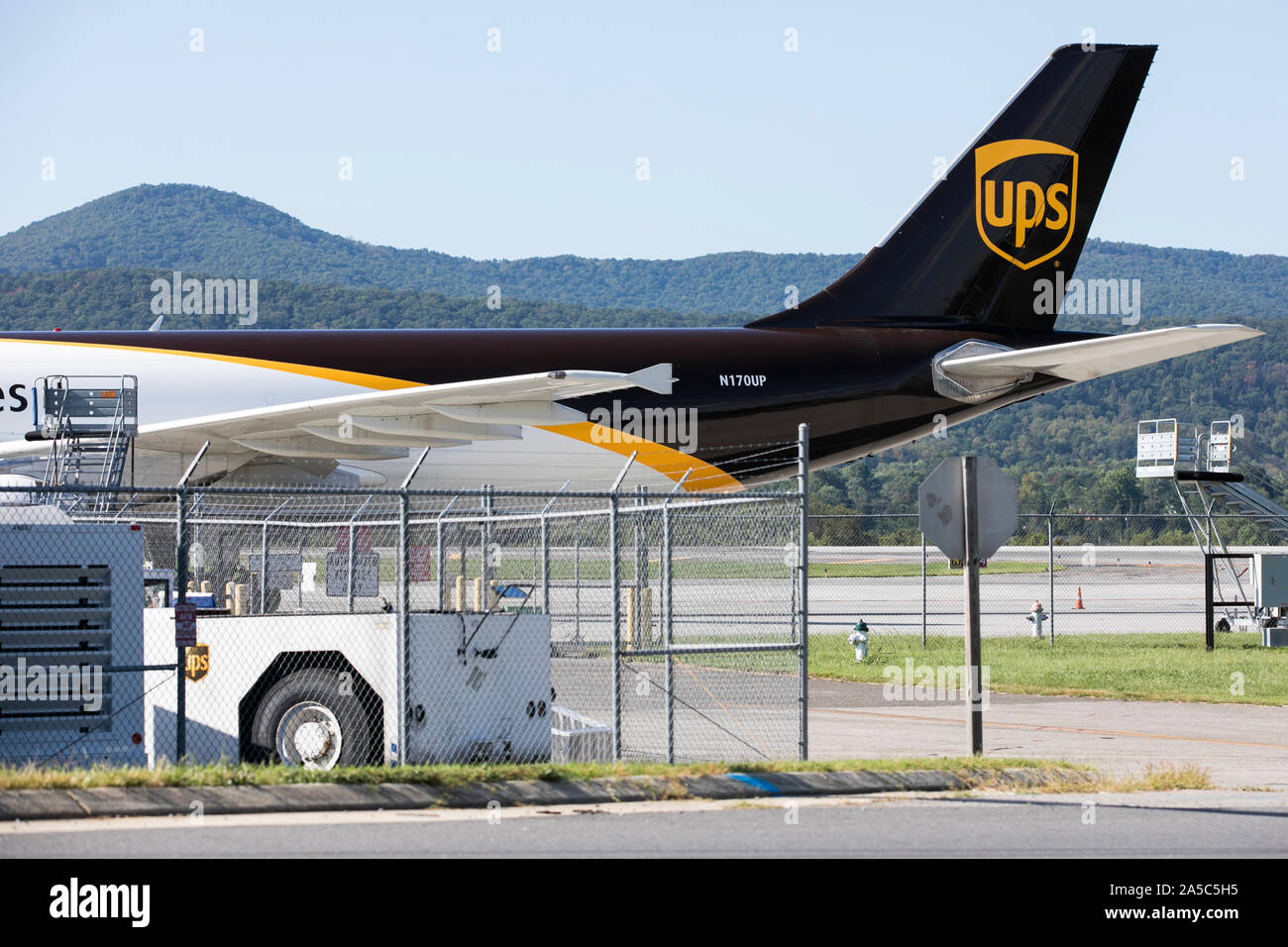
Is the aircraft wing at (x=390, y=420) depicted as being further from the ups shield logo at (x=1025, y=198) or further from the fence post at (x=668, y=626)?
the ups shield logo at (x=1025, y=198)

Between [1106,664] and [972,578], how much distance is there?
12.1 meters

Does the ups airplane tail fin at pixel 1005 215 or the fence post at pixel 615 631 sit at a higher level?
the ups airplane tail fin at pixel 1005 215

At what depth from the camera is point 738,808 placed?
29.1ft

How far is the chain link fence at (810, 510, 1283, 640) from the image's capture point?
30984 mm

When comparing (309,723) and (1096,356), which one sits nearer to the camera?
(309,723)

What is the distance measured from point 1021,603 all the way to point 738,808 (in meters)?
32.9

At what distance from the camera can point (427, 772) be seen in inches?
361

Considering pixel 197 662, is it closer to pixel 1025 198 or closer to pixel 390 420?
pixel 390 420

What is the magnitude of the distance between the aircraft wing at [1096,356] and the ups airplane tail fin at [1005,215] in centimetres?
179

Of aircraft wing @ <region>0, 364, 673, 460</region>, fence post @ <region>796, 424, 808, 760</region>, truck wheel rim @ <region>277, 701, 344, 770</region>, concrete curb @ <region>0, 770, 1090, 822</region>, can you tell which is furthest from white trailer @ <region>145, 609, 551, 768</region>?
aircraft wing @ <region>0, 364, 673, 460</region>

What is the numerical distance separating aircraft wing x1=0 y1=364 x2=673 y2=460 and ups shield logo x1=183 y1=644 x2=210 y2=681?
553 centimetres

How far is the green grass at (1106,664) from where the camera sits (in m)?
18.3

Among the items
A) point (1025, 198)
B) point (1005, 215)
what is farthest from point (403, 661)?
point (1025, 198)

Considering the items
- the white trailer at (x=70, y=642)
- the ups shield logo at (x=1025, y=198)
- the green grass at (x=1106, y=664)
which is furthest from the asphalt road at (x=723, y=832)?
the ups shield logo at (x=1025, y=198)
